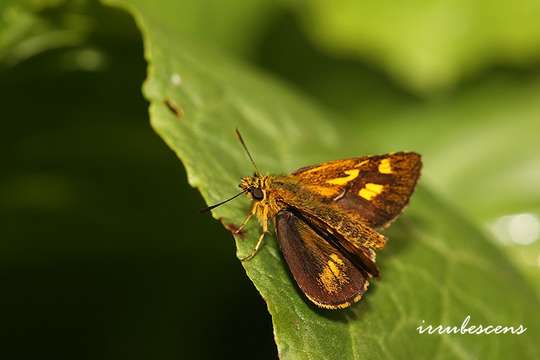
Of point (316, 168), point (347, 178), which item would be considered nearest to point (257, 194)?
point (316, 168)

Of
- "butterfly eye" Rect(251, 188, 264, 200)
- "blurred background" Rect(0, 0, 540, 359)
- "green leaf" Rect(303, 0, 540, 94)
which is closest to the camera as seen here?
"butterfly eye" Rect(251, 188, 264, 200)

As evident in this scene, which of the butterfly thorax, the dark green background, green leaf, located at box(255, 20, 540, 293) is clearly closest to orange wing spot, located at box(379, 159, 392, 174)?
the butterfly thorax

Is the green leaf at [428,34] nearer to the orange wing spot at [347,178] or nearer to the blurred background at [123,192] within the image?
the blurred background at [123,192]

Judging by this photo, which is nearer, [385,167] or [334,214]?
[334,214]

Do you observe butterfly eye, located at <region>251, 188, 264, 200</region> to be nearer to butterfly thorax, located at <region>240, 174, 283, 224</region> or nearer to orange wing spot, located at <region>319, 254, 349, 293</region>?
butterfly thorax, located at <region>240, 174, 283, 224</region>

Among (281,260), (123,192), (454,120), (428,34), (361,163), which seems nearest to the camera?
(281,260)

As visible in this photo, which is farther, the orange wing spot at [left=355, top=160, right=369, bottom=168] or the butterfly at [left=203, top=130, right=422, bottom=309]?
the orange wing spot at [left=355, top=160, right=369, bottom=168]

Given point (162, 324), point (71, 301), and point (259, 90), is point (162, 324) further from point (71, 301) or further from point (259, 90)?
point (259, 90)

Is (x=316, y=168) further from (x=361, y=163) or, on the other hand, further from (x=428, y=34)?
(x=428, y=34)
